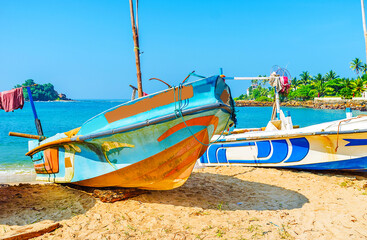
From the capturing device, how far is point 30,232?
427 cm

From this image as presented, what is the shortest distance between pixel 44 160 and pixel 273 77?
765 cm

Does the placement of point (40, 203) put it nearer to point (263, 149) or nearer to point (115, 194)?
point (115, 194)

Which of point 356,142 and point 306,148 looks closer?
point 356,142

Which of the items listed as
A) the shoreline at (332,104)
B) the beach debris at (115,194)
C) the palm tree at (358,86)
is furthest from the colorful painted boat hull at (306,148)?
the palm tree at (358,86)

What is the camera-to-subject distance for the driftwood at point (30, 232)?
418cm

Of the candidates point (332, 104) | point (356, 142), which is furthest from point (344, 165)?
point (332, 104)

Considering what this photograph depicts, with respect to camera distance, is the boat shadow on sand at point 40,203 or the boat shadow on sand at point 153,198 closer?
the boat shadow on sand at point 40,203

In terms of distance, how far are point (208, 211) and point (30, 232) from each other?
2.92 metres

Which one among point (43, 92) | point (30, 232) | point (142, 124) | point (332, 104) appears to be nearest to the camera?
point (30, 232)

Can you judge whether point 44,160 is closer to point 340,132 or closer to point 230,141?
point 230,141

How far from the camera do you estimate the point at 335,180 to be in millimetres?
7320

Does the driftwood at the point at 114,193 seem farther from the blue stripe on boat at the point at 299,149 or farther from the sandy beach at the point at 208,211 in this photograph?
the blue stripe on boat at the point at 299,149

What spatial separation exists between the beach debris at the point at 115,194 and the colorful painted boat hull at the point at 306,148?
4.02 metres

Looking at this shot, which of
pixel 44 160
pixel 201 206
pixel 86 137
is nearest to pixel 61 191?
pixel 44 160
